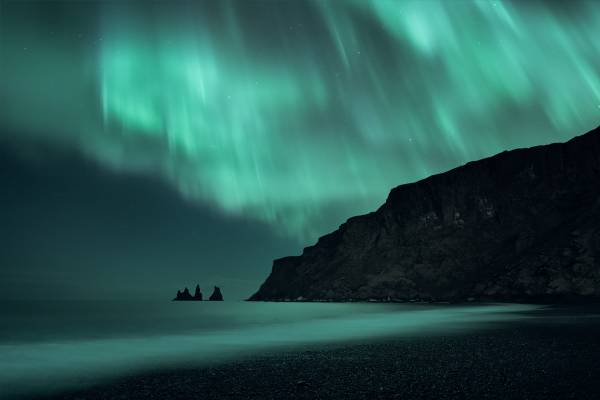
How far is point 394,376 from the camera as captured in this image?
20.0m

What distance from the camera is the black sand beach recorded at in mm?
16688

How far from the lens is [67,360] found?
30.2 m

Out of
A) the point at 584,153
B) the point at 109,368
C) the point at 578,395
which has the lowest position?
the point at 578,395

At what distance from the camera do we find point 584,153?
189 m

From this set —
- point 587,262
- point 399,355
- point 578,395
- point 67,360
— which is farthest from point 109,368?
point 587,262

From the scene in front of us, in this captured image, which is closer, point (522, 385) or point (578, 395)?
point (578, 395)

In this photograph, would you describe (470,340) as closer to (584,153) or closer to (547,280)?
(547,280)

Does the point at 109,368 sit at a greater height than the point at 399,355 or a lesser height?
greater

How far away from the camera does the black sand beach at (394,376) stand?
1669 cm

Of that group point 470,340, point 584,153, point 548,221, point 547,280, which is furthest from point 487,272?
point 470,340

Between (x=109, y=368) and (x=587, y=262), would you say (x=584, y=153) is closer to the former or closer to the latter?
(x=587, y=262)

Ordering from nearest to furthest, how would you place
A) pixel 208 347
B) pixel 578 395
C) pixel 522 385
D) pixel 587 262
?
1. pixel 578 395
2. pixel 522 385
3. pixel 208 347
4. pixel 587 262

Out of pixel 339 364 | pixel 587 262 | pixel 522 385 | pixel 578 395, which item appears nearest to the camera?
pixel 578 395

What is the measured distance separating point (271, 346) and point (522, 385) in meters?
23.2
